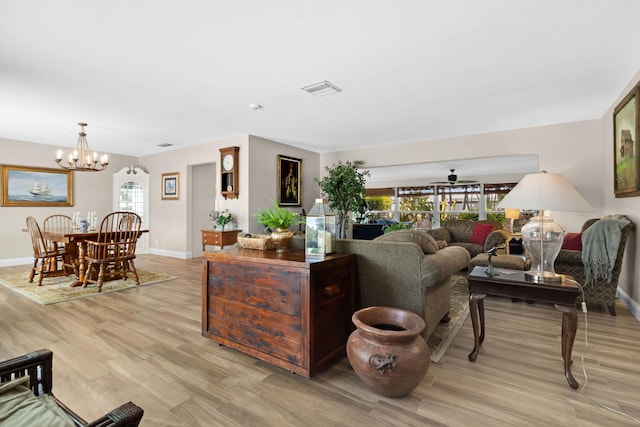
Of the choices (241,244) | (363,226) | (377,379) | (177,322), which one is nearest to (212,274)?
(241,244)

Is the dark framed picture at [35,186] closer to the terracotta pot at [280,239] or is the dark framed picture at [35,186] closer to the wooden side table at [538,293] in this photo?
the terracotta pot at [280,239]

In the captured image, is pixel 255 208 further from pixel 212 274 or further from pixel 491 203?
pixel 491 203

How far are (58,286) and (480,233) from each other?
6.73 metres

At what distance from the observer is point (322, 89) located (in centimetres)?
344

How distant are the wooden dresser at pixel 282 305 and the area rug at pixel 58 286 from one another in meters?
2.47

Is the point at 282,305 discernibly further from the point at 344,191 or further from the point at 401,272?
the point at 344,191

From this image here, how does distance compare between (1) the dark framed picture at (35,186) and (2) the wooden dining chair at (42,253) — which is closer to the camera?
(2) the wooden dining chair at (42,253)

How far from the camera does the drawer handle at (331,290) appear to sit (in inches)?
82.7

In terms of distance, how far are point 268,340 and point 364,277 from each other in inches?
33.8

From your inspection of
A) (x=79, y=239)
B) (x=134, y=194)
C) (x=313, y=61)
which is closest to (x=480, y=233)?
(x=313, y=61)

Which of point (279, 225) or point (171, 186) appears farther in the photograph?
point (171, 186)

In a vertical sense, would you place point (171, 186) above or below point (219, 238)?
above

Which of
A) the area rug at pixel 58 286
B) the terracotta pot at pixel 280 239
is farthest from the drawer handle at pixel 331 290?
the area rug at pixel 58 286

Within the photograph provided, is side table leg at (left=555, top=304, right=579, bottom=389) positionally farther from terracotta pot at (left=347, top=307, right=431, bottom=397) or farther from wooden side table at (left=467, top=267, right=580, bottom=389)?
terracotta pot at (left=347, top=307, right=431, bottom=397)
